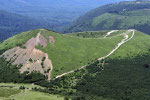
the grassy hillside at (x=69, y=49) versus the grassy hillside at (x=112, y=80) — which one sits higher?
the grassy hillside at (x=69, y=49)

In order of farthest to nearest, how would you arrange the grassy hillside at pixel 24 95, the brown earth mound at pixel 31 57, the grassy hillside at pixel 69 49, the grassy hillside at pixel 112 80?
1. the grassy hillside at pixel 69 49
2. the brown earth mound at pixel 31 57
3. the grassy hillside at pixel 112 80
4. the grassy hillside at pixel 24 95

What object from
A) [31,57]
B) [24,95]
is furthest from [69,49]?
[24,95]

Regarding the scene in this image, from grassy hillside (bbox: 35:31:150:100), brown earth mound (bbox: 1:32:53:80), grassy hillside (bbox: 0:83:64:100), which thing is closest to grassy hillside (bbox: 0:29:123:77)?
brown earth mound (bbox: 1:32:53:80)

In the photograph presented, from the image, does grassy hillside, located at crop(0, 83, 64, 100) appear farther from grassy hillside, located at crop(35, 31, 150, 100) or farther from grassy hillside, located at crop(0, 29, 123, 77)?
grassy hillside, located at crop(0, 29, 123, 77)

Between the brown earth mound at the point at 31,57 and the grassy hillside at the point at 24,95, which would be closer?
the grassy hillside at the point at 24,95

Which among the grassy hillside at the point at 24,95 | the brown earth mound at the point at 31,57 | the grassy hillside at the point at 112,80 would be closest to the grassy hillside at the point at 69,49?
the brown earth mound at the point at 31,57

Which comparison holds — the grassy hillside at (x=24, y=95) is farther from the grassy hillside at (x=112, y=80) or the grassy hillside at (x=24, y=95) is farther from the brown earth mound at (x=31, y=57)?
the brown earth mound at (x=31, y=57)
